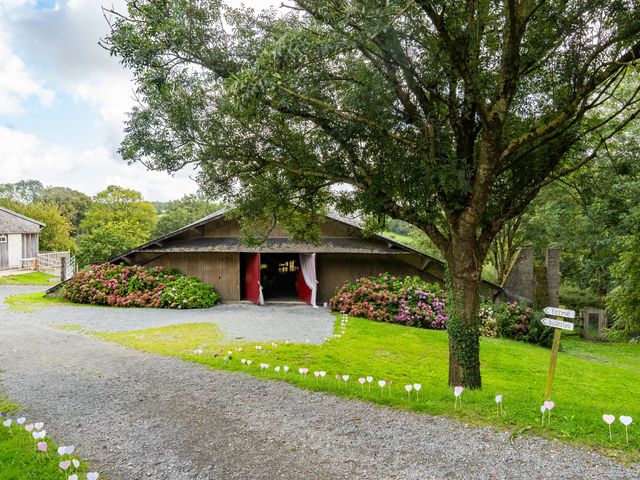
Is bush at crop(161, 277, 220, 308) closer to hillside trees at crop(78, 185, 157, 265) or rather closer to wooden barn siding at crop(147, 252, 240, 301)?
wooden barn siding at crop(147, 252, 240, 301)

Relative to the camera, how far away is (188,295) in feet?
54.0

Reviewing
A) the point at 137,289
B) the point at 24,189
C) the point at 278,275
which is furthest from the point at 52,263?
the point at 24,189

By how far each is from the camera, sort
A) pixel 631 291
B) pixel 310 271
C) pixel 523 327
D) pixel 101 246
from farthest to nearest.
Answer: pixel 101 246, pixel 310 271, pixel 523 327, pixel 631 291

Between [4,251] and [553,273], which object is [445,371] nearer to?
[553,273]

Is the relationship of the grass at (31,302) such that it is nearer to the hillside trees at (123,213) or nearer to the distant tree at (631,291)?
the hillside trees at (123,213)

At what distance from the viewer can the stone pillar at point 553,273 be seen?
16.5m

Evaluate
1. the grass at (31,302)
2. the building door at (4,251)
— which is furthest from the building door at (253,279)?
the building door at (4,251)

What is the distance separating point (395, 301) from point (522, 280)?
19.5 feet

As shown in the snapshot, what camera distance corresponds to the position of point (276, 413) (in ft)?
17.4

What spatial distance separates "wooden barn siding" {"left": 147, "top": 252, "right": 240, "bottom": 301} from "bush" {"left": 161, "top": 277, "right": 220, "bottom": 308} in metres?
0.60

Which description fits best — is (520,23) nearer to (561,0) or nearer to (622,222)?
(561,0)

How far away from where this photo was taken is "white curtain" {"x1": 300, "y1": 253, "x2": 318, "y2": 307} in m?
17.5

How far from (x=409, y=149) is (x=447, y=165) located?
1.01m

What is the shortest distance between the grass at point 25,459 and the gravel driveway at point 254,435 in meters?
0.29
